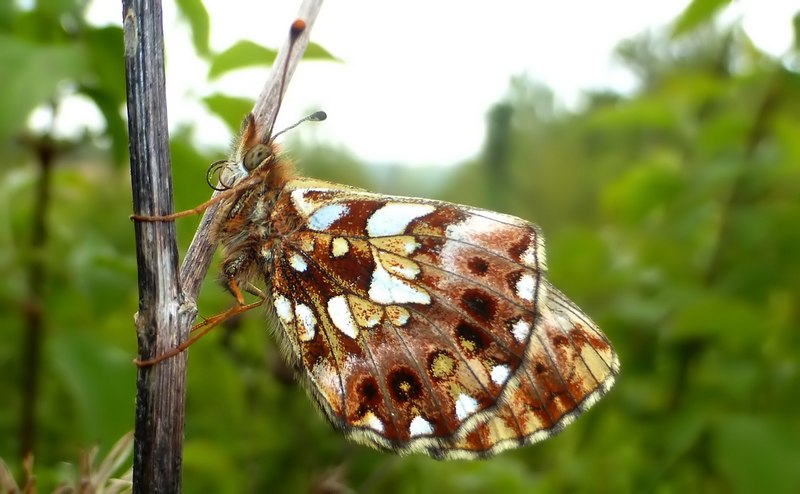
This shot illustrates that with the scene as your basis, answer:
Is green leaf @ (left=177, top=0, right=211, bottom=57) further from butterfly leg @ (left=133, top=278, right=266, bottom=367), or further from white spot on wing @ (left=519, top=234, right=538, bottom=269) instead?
white spot on wing @ (left=519, top=234, right=538, bottom=269)

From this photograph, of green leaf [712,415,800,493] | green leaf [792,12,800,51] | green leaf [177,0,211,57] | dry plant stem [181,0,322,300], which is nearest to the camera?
dry plant stem [181,0,322,300]

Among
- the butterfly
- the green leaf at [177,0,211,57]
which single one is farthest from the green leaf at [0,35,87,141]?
the butterfly

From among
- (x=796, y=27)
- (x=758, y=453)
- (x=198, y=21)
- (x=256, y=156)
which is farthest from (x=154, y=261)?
(x=796, y=27)

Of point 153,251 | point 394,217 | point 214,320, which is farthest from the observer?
point 394,217

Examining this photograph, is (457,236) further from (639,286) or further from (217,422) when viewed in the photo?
(639,286)

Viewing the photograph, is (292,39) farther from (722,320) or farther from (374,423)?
(722,320)

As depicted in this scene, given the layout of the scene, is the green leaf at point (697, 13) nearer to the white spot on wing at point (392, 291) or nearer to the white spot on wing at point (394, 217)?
the white spot on wing at point (394, 217)
